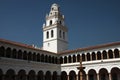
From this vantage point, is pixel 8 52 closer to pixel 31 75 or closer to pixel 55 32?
pixel 31 75

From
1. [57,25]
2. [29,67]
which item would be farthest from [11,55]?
[57,25]

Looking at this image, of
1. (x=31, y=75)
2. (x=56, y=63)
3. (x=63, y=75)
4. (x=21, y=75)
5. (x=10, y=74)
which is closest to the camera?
(x=10, y=74)

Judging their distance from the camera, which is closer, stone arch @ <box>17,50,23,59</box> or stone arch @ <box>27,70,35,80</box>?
stone arch @ <box>17,50,23,59</box>

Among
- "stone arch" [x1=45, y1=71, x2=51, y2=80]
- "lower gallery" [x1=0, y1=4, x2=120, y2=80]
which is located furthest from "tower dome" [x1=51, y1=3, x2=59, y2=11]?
"stone arch" [x1=45, y1=71, x2=51, y2=80]

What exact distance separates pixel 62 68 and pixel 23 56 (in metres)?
10.9

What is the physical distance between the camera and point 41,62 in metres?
39.1

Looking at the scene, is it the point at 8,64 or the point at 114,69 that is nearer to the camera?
the point at 8,64

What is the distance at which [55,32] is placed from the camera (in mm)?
47938

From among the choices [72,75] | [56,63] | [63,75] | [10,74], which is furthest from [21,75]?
[72,75]

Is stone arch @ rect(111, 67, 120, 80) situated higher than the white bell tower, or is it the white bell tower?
the white bell tower

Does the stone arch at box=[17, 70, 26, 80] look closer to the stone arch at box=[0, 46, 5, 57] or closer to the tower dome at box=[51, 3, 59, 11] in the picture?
the stone arch at box=[0, 46, 5, 57]

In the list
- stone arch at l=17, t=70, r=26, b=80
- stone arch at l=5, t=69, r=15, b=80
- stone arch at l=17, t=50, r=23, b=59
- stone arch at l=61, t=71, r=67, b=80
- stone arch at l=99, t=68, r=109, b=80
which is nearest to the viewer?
stone arch at l=17, t=50, r=23, b=59

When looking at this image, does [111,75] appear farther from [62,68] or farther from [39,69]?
[39,69]

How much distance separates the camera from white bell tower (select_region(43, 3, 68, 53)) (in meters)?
47.8
